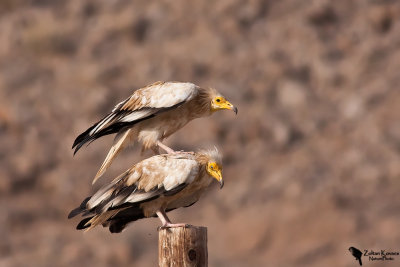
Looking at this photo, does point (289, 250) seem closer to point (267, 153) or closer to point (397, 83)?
point (267, 153)

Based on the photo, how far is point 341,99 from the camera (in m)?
20.5

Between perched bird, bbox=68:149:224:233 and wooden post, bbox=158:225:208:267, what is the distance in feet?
0.35

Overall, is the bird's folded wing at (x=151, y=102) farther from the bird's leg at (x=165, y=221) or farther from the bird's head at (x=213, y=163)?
the bird's leg at (x=165, y=221)

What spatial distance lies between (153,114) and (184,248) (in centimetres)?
184

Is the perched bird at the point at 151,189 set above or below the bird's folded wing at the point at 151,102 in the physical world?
below

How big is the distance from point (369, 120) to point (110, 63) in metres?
6.20

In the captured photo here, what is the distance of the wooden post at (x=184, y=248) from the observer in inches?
282

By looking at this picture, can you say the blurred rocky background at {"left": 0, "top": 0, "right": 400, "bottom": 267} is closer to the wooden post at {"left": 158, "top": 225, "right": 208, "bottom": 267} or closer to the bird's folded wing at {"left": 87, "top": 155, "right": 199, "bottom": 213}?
the bird's folded wing at {"left": 87, "top": 155, "right": 199, "bottom": 213}

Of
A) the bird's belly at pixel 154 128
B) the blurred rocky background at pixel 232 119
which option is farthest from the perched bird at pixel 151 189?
the blurred rocky background at pixel 232 119

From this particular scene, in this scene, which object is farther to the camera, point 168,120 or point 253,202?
point 253,202

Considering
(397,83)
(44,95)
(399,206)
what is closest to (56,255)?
(44,95)

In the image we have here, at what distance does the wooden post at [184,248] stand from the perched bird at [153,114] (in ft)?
4.40

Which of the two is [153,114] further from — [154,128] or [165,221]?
[165,221]

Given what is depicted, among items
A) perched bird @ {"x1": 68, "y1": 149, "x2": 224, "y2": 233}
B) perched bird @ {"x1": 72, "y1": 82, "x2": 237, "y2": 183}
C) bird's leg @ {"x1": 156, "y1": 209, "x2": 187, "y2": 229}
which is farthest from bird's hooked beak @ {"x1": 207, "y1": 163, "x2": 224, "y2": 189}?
perched bird @ {"x1": 72, "y1": 82, "x2": 237, "y2": 183}
